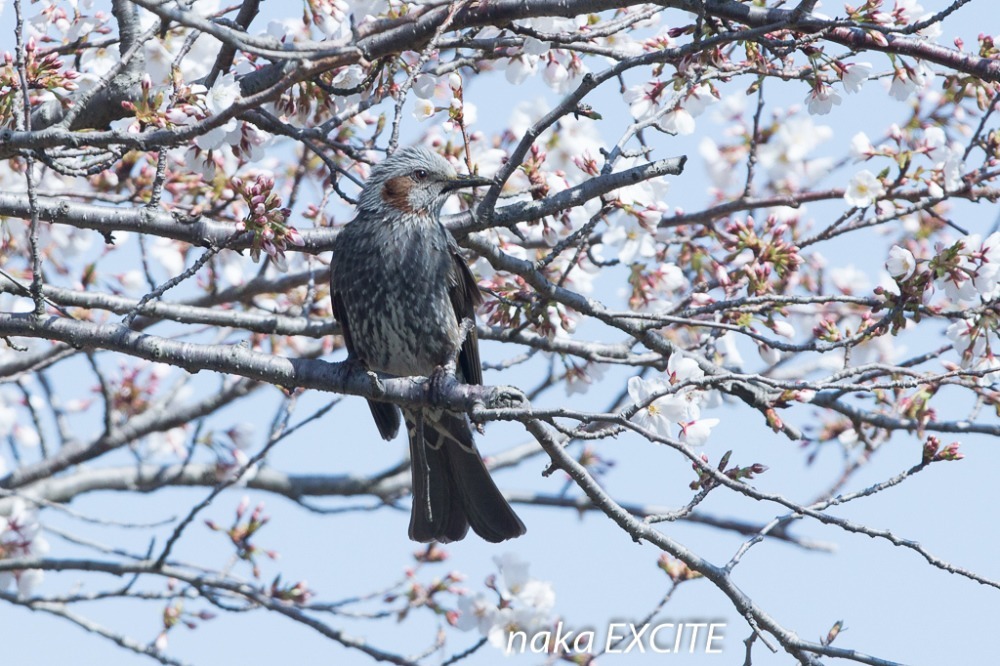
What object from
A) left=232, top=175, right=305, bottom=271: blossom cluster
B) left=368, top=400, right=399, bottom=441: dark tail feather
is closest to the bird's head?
left=368, top=400, right=399, bottom=441: dark tail feather

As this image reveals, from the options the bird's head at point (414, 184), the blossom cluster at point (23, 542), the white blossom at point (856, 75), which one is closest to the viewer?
the white blossom at point (856, 75)

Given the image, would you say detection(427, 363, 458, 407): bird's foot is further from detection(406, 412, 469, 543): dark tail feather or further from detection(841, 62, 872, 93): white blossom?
detection(841, 62, 872, 93): white blossom

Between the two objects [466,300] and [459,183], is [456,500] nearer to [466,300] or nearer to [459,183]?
[466,300]

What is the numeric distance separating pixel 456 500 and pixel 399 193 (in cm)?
134

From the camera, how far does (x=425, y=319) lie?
457cm

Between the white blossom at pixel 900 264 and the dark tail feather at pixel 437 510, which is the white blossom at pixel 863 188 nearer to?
the white blossom at pixel 900 264

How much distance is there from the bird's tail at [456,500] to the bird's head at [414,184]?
907 millimetres

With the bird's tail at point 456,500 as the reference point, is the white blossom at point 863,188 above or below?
above

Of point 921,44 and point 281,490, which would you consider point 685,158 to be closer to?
point 921,44

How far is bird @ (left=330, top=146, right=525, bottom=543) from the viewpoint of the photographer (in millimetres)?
4430

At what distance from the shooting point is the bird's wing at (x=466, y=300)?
4590 millimetres

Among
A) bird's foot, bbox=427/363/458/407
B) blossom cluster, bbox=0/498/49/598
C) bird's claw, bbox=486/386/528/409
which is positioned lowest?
blossom cluster, bbox=0/498/49/598


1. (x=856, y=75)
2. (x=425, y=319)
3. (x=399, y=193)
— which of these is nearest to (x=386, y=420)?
(x=425, y=319)

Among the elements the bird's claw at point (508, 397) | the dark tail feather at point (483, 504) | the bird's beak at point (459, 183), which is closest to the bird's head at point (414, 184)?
the bird's beak at point (459, 183)
